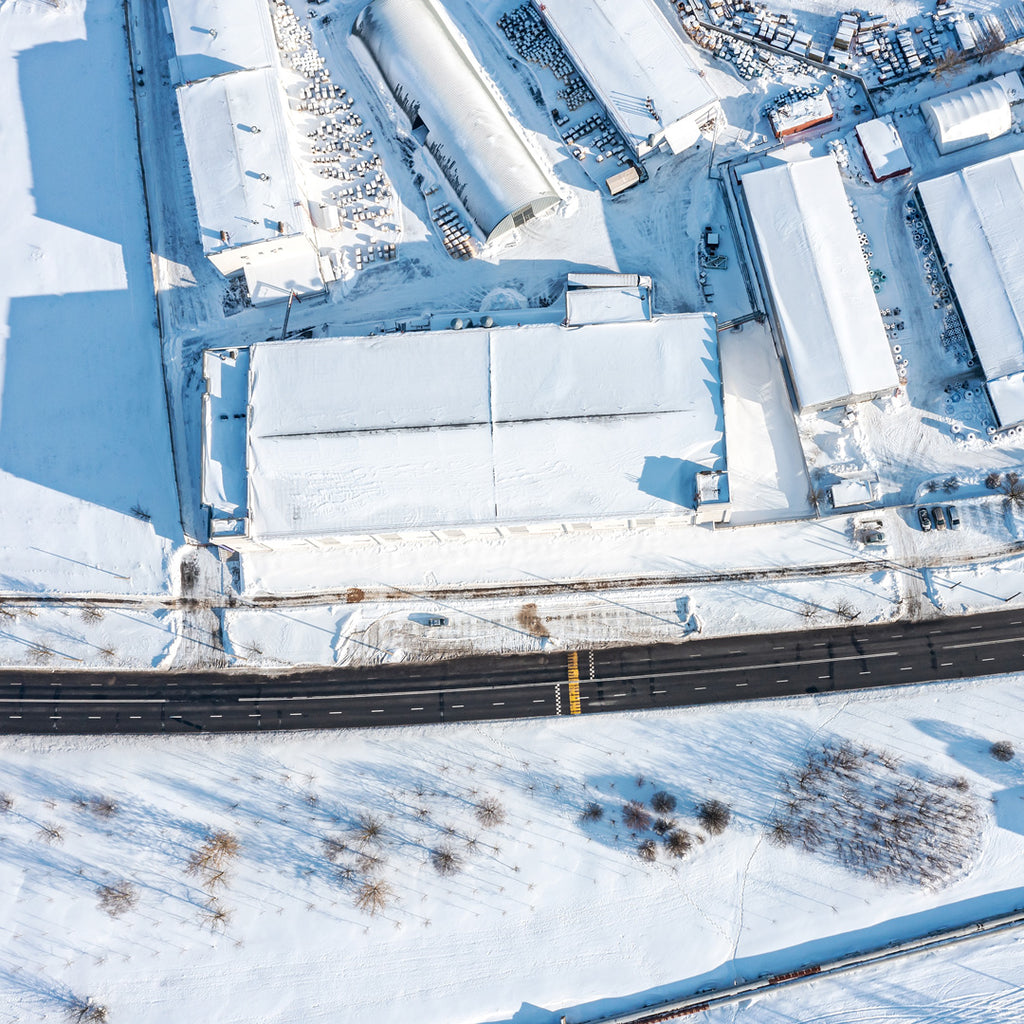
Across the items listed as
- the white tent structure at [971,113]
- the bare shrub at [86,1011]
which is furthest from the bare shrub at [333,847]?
the white tent structure at [971,113]

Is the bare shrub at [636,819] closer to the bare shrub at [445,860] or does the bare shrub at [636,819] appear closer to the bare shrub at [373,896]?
the bare shrub at [445,860]

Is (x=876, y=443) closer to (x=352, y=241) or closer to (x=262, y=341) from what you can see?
(x=352, y=241)

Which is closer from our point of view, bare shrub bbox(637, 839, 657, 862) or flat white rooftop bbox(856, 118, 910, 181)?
bare shrub bbox(637, 839, 657, 862)

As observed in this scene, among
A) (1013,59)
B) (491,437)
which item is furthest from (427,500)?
(1013,59)

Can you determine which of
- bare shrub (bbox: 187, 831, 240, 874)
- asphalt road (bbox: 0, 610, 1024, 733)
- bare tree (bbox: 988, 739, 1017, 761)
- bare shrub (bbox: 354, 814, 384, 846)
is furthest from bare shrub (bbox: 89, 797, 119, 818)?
bare tree (bbox: 988, 739, 1017, 761)

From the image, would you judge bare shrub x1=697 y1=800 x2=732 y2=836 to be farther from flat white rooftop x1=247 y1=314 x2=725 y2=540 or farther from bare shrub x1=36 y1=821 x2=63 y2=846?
bare shrub x1=36 y1=821 x2=63 y2=846
